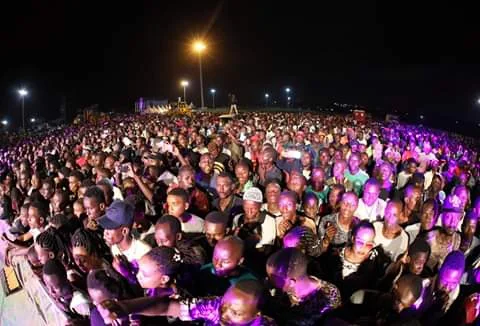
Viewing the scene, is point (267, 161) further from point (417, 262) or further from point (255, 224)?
point (417, 262)

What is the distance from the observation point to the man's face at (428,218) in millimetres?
4938

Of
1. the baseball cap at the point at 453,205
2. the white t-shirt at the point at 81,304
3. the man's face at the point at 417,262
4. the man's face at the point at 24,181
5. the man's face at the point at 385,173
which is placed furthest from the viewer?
the man's face at the point at 24,181

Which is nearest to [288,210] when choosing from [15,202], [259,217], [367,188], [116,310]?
[259,217]

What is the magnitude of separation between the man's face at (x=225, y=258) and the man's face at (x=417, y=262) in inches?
64.3

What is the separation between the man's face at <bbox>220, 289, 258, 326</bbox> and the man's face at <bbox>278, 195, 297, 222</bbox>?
6.83 feet

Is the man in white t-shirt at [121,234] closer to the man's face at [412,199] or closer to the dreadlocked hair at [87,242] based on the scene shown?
the dreadlocked hair at [87,242]

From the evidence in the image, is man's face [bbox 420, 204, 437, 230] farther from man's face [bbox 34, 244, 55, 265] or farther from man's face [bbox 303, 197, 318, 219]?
man's face [bbox 34, 244, 55, 265]

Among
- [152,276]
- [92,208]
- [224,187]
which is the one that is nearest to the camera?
[152,276]

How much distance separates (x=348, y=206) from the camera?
15.6 ft

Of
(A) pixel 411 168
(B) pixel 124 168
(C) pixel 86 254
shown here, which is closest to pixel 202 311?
(C) pixel 86 254

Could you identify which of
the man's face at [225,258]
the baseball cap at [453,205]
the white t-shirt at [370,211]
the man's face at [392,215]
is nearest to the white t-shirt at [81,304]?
Result: the man's face at [225,258]

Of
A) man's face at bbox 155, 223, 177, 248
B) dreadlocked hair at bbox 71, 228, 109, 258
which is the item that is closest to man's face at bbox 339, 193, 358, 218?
man's face at bbox 155, 223, 177, 248

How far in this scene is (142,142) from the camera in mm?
10922

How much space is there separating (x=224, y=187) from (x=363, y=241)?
200cm
